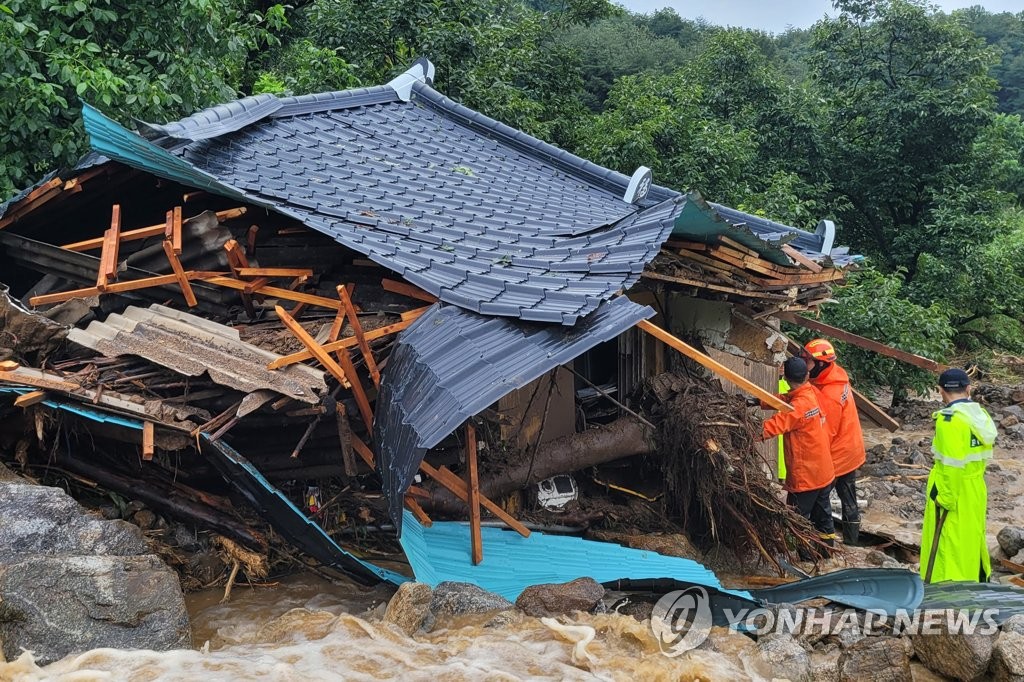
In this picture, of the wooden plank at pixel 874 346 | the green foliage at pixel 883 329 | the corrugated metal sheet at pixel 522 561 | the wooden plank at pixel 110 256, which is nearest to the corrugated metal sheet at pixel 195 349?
the wooden plank at pixel 110 256

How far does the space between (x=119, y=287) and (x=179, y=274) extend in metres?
0.46

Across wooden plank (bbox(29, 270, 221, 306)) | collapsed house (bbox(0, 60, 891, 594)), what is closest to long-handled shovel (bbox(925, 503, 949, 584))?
collapsed house (bbox(0, 60, 891, 594))

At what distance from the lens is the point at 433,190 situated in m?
7.99

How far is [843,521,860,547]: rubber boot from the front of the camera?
838 cm

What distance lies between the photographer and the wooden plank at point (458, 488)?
5.56 metres

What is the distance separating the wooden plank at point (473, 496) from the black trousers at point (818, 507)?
351cm

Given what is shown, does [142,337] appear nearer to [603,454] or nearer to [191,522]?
[191,522]

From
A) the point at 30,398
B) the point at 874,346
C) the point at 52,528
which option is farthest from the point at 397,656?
the point at 874,346

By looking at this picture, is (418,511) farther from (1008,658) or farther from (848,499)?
(848,499)

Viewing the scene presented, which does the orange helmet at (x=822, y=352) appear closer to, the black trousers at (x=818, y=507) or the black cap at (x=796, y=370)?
the black cap at (x=796, y=370)

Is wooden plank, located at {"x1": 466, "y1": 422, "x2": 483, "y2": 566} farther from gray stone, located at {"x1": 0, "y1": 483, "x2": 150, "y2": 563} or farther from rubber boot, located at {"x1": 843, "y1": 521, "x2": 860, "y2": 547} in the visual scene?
rubber boot, located at {"x1": 843, "y1": 521, "x2": 860, "y2": 547}

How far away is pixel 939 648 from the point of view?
180 inches

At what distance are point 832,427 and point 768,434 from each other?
977 mm

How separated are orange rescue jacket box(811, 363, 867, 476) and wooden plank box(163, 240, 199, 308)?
5.42m
